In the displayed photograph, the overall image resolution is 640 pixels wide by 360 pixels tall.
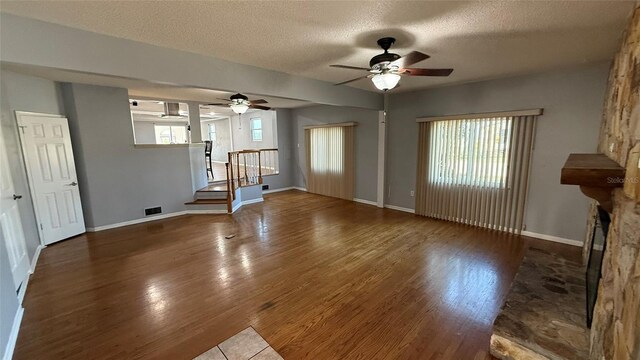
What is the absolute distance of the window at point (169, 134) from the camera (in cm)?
1288

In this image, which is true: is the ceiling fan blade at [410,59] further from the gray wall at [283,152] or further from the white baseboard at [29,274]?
the gray wall at [283,152]

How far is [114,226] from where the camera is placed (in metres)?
4.83

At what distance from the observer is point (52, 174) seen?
4.05 meters

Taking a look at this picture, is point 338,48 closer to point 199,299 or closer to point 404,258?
point 404,258

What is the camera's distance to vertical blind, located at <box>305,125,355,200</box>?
6676mm

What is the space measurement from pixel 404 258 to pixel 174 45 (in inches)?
146

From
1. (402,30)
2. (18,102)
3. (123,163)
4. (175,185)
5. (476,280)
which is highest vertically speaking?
(402,30)

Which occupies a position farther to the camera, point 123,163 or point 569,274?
point 123,163

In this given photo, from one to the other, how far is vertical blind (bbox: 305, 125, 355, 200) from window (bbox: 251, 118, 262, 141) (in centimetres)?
287

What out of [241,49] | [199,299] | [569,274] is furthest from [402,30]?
[199,299]

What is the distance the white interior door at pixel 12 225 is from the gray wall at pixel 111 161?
1.41m

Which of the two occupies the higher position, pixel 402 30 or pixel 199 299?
pixel 402 30

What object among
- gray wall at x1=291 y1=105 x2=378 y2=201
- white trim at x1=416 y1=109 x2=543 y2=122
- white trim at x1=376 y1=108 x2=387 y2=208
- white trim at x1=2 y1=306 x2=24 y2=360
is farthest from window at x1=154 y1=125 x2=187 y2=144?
white trim at x1=416 y1=109 x2=543 y2=122

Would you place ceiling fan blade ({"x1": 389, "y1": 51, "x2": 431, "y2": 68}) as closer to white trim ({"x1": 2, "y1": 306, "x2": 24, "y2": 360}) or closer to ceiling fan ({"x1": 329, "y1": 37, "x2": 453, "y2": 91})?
ceiling fan ({"x1": 329, "y1": 37, "x2": 453, "y2": 91})
